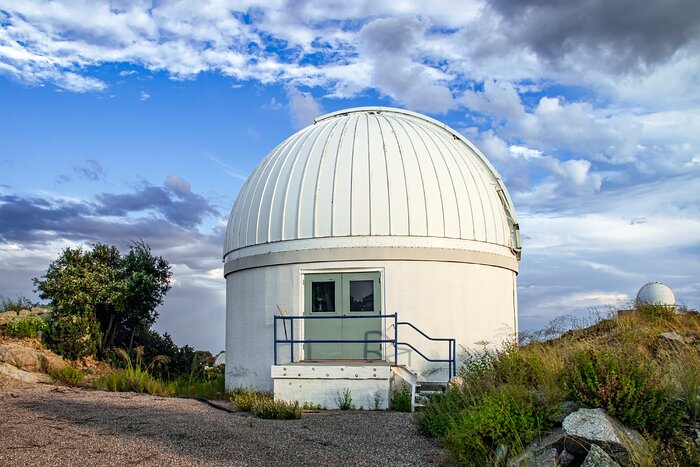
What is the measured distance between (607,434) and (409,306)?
25.2 ft

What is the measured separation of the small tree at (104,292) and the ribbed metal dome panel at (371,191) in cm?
511

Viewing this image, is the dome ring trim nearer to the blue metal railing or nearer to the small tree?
the blue metal railing

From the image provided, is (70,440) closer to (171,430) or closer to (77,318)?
(171,430)

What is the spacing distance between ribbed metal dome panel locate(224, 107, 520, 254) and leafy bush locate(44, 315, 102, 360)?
5.44m

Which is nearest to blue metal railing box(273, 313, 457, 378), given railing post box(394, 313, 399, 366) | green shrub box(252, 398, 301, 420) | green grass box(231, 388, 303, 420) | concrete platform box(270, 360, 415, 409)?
railing post box(394, 313, 399, 366)

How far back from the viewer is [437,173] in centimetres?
1553

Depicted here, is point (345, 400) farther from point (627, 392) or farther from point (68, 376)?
point (68, 376)

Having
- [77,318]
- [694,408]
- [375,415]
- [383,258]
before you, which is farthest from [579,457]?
[77,318]

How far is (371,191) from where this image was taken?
48.7 feet

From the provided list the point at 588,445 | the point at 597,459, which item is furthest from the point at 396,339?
the point at 597,459

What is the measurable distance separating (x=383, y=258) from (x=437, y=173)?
2551mm

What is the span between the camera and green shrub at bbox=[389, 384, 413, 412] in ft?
41.7

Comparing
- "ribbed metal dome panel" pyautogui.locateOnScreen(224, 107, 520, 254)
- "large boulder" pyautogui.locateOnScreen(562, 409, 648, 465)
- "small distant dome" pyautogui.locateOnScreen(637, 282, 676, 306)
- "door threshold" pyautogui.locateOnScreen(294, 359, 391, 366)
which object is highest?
"ribbed metal dome panel" pyautogui.locateOnScreen(224, 107, 520, 254)

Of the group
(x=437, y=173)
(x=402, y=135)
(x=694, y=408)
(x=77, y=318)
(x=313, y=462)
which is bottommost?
(x=313, y=462)
